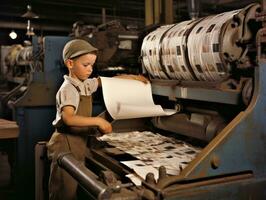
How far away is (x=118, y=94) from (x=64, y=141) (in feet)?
1.26

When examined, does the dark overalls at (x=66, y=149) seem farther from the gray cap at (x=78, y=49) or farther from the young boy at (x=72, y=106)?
the gray cap at (x=78, y=49)

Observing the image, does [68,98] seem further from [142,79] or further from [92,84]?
[142,79]

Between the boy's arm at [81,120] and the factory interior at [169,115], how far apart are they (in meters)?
0.14

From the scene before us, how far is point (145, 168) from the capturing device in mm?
1436

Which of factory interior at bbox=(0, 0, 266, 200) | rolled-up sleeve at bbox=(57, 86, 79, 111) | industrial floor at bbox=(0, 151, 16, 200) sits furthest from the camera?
industrial floor at bbox=(0, 151, 16, 200)

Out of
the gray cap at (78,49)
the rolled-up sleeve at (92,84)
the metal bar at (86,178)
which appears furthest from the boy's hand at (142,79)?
the metal bar at (86,178)

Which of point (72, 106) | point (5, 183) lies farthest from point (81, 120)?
point (5, 183)

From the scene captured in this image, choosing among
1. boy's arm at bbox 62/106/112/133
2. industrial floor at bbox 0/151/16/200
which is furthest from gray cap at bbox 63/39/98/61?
industrial floor at bbox 0/151/16/200

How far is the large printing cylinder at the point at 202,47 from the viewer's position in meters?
1.40

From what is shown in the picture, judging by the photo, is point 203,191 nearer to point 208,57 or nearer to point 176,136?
point 208,57

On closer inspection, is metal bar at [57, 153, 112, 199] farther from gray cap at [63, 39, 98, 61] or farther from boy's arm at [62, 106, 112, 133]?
gray cap at [63, 39, 98, 61]

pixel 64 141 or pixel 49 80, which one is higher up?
pixel 49 80

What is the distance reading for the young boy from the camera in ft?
6.08

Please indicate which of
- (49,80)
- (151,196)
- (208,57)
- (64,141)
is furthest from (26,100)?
(151,196)
